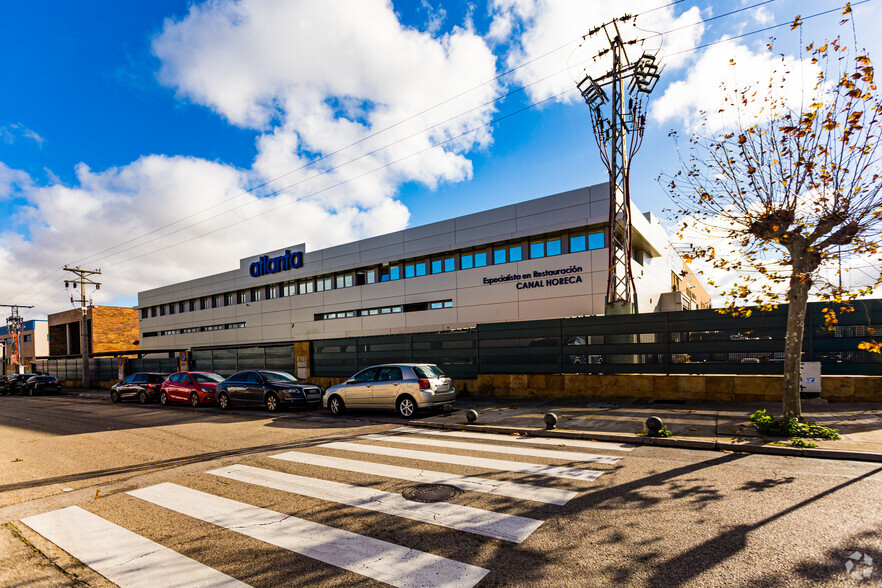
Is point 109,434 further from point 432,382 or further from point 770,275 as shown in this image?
point 770,275

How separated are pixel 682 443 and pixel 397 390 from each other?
23.5 ft

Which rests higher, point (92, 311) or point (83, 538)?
point (92, 311)

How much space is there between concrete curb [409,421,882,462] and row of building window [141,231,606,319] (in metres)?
16.0

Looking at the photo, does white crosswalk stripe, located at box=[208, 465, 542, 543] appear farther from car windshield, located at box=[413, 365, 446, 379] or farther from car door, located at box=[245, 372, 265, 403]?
car door, located at box=[245, 372, 265, 403]

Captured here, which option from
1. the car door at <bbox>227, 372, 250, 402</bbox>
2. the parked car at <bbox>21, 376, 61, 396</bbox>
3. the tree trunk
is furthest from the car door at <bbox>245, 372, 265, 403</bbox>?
the parked car at <bbox>21, 376, 61, 396</bbox>

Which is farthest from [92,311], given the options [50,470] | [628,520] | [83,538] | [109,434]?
[628,520]

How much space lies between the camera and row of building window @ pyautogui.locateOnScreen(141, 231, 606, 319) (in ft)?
79.0

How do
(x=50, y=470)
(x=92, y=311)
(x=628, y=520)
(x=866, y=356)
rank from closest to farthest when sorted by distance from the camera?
Answer: (x=628, y=520) < (x=50, y=470) < (x=866, y=356) < (x=92, y=311)

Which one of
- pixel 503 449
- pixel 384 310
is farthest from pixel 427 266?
pixel 503 449

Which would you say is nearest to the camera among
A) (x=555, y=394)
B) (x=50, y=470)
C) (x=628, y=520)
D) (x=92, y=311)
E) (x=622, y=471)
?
(x=628, y=520)

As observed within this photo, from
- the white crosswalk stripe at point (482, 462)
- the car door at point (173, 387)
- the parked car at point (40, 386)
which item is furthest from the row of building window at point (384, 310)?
the white crosswalk stripe at point (482, 462)

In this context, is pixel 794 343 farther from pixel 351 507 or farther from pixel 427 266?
pixel 427 266

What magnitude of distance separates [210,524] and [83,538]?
125 centimetres

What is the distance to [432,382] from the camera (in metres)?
12.2
